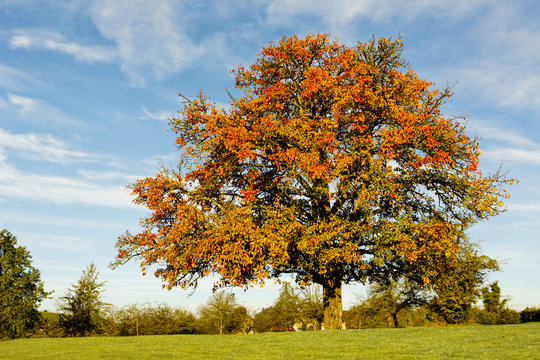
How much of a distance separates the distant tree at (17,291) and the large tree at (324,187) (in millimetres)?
32436

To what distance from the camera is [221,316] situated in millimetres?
55062

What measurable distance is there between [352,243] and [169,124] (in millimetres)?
11916

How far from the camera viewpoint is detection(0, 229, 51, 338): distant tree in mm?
46062

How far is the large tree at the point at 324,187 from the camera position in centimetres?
2000

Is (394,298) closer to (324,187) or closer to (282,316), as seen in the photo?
Answer: (282,316)

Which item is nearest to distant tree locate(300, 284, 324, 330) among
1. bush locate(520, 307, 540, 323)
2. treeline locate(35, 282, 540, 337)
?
treeline locate(35, 282, 540, 337)

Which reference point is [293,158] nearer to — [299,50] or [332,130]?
[332,130]

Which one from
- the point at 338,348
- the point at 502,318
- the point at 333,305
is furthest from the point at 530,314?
the point at 338,348

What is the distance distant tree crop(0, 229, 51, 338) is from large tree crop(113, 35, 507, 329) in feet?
106

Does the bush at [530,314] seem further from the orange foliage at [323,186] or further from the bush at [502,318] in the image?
the orange foliage at [323,186]

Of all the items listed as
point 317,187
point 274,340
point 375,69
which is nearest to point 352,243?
point 317,187

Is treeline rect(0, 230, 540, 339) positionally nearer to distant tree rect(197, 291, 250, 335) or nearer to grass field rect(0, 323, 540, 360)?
distant tree rect(197, 291, 250, 335)

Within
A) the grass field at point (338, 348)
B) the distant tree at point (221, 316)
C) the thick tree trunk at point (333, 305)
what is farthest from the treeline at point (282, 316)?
the grass field at point (338, 348)

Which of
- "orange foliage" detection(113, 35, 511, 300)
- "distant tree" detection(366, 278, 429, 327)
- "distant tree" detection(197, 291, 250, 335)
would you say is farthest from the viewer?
"distant tree" detection(197, 291, 250, 335)
